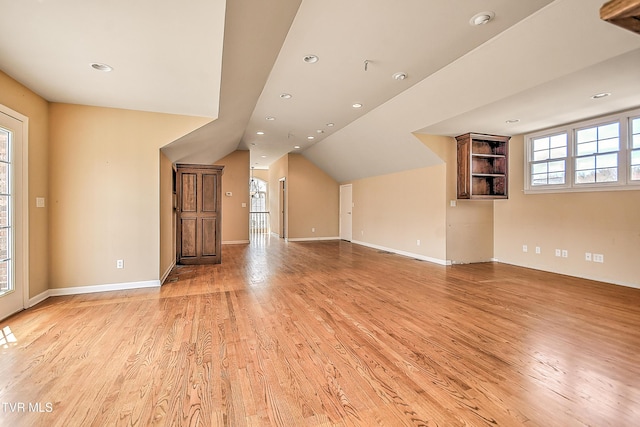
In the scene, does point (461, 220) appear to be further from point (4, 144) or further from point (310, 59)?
point (4, 144)

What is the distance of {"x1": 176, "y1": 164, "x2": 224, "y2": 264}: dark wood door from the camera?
559 cm

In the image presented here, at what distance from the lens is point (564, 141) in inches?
198

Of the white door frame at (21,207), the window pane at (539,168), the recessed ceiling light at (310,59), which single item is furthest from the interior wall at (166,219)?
the window pane at (539,168)

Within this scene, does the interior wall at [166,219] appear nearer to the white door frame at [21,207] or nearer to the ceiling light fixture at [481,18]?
the white door frame at [21,207]

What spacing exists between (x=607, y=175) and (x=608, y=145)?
0.44 m

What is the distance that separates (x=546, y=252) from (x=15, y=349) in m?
7.01

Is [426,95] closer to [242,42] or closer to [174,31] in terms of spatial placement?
[242,42]

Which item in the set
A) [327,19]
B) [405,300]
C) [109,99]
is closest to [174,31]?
[327,19]

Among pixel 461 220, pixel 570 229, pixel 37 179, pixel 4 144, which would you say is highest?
pixel 4 144

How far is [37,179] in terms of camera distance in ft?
11.4

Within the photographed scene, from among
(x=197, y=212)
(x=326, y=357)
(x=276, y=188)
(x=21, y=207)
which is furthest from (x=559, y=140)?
(x=276, y=188)

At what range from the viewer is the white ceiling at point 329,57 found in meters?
2.16

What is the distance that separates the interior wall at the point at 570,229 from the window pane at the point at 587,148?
65cm

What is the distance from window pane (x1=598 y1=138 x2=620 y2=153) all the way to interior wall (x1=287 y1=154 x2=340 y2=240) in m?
6.65
